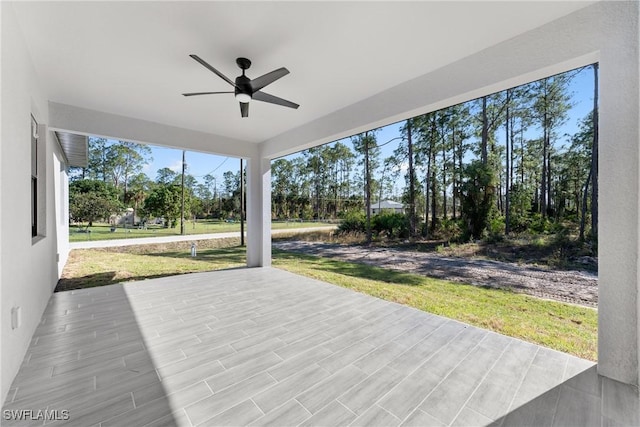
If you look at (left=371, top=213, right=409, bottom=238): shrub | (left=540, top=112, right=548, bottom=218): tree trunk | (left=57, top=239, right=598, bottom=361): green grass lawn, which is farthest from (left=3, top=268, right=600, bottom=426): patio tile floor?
(left=371, top=213, right=409, bottom=238): shrub

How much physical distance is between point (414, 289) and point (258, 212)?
328cm

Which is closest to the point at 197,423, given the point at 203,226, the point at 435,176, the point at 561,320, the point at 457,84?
the point at 457,84

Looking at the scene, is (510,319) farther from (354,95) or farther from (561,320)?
(354,95)

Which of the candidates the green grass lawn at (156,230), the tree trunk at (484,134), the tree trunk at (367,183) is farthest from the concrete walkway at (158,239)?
the tree trunk at (484,134)

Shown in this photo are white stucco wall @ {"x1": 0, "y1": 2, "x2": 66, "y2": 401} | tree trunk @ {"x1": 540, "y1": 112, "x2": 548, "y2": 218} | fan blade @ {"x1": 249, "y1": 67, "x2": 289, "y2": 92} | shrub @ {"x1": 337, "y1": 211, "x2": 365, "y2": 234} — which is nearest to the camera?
white stucco wall @ {"x1": 0, "y1": 2, "x2": 66, "y2": 401}

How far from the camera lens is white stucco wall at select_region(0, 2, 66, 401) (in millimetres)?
1614

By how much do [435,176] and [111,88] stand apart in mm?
5146

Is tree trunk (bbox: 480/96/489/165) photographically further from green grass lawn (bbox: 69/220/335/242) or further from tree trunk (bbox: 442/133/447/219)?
green grass lawn (bbox: 69/220/335/242)

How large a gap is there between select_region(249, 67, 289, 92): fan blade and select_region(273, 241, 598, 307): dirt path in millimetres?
4133

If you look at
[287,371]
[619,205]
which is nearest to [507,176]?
[619,205]

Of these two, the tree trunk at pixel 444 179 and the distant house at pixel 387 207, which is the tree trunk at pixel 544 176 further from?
the distant house at pixel 387 207

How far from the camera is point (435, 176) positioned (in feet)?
17.0

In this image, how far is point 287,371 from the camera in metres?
1.84

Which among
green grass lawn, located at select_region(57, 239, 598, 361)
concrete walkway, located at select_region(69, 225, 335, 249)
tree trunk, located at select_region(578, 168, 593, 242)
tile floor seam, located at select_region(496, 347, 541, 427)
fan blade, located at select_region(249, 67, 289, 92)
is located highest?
fan blade, located at select_region(249, 67, 289, 92)
